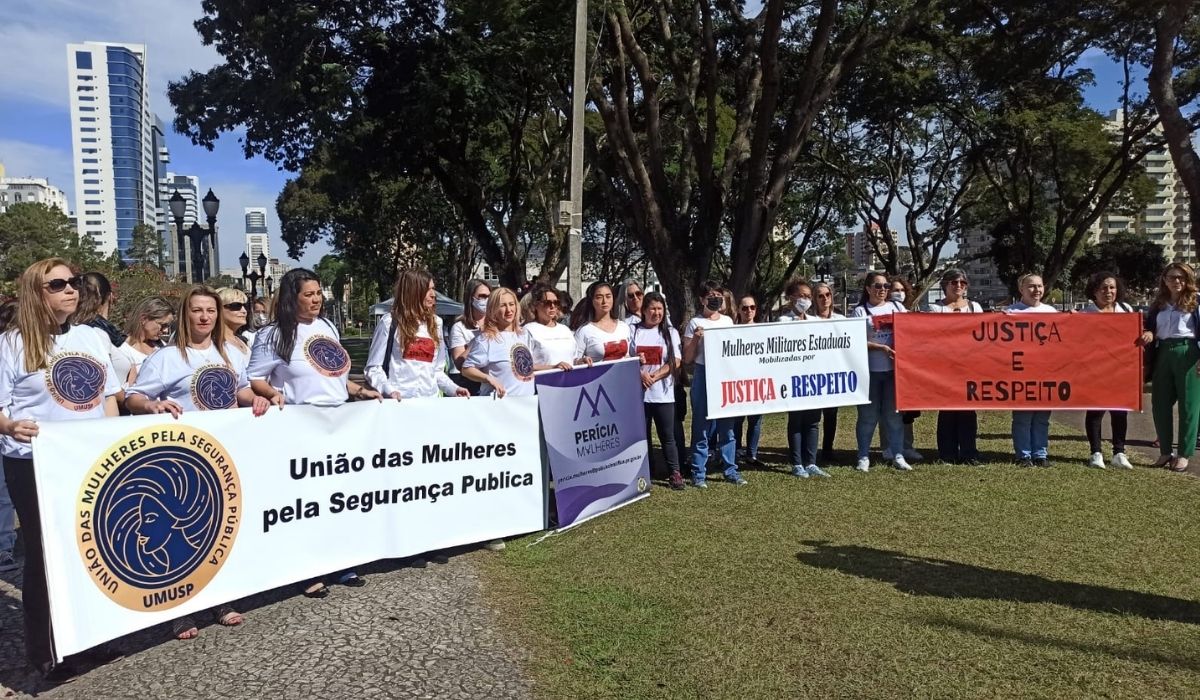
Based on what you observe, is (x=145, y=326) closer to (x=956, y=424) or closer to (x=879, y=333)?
(x=879, y=333)

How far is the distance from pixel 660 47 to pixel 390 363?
1391cm

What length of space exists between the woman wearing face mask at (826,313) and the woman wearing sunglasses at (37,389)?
6194 millimetres

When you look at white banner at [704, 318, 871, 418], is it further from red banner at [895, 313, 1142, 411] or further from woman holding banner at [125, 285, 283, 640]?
woman holding banner at [125, 285, 283, 640]

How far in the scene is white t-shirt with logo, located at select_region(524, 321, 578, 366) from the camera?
6.58m

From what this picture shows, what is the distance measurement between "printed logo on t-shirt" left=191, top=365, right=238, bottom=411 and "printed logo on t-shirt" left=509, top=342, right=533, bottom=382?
1908mm

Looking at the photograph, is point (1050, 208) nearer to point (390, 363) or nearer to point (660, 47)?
point (660, 47)

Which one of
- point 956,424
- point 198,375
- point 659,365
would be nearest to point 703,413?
point 659,365

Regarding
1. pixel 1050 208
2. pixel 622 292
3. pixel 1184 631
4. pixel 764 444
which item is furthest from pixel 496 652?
pixel 1050 208

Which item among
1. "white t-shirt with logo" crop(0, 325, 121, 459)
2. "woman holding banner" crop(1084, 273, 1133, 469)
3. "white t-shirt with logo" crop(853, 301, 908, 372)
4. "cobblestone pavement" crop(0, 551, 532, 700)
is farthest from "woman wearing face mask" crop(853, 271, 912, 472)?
"white t-shirt with logo" crop(0, 325, 121, 459)

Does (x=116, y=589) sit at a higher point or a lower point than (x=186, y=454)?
lower

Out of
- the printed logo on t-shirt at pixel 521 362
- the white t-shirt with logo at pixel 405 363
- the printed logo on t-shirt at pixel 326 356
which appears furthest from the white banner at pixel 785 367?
the printed logo on t-shirt at pixel 326 356

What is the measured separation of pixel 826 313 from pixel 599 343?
2.74m

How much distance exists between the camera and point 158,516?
13.3 ft

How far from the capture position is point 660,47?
57.7 feet
